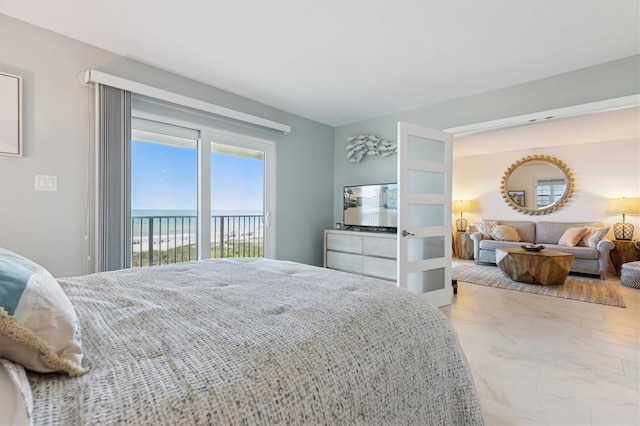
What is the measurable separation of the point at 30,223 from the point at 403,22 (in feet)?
10.4

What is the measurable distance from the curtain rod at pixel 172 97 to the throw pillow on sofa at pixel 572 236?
17.1 feet

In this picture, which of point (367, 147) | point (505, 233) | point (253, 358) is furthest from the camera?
point (505, 233)

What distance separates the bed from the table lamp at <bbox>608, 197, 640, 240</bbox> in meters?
6.08

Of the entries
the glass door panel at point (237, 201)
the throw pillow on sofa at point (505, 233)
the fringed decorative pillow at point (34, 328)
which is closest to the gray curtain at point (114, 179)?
the glass door panel at point (237, 201)

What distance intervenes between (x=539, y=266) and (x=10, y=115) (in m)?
5.90

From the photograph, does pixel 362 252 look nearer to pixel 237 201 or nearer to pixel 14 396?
pixel 237 201

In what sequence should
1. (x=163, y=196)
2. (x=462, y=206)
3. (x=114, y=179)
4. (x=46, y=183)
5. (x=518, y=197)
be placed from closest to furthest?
1. (x=46, y=183)
2. (x=114, y=179)
3. (x=163, y=196)
4. (x=518, y=197)
5. (x=462, y=206)

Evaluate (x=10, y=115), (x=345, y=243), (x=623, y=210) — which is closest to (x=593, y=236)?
(x=623, y=210)

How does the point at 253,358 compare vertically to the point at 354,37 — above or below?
below

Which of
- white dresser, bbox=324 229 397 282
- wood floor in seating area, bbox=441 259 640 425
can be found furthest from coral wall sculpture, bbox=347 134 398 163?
wood floor in seating area, bbox=441 259 640 425

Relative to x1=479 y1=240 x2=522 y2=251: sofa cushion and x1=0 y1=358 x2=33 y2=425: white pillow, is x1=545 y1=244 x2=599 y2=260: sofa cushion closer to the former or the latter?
x1=479 y1=240 x2=522 y2=251: sofa cushion

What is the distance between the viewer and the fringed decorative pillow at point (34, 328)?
1.87 feet

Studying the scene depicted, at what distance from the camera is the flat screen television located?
3986 mm

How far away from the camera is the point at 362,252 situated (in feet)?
12.9
